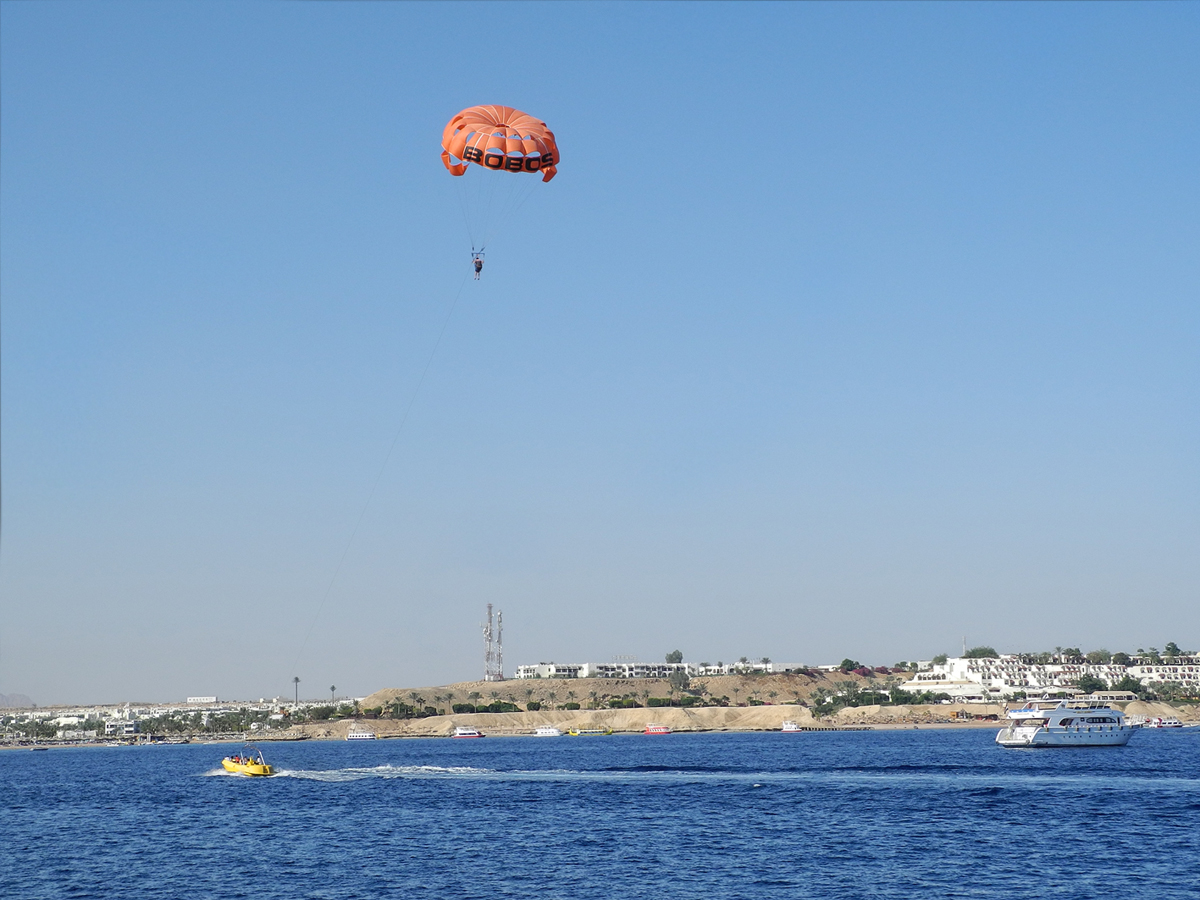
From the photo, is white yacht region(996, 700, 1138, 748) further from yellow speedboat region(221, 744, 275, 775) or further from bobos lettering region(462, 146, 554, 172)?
bobos lettering region(462, 146, 554, 172)

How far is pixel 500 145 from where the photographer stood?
69938 millimetres

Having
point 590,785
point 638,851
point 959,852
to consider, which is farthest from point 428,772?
point 959,852

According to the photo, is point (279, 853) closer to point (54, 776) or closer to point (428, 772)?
point (428, 772)

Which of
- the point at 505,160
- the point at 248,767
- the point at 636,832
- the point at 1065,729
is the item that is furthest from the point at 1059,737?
the point at 505,160

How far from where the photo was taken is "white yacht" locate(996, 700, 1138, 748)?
140375 millimetres

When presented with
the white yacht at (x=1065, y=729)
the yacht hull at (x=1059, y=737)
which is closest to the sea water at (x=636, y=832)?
the yacht hull at (x=1059, y=737)

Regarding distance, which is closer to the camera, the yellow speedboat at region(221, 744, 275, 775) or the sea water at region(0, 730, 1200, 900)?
the sea water at region(0, 730, 1200, 900)

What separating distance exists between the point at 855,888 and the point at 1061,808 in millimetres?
30811

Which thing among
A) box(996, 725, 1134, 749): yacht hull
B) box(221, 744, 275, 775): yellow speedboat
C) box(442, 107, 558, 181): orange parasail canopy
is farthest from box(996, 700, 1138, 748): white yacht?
box(442, 107, 558, 181): orange parasail canopy

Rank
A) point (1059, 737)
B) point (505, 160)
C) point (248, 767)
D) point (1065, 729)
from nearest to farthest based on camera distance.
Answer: point (505, 160)
point (248, 767)
point (1059, 737)
point (1065, 729)

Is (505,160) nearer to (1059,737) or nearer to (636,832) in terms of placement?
(636,832)

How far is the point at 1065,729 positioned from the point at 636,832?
3523 inches

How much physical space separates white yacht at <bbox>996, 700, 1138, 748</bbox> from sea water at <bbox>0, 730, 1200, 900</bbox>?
1770cm

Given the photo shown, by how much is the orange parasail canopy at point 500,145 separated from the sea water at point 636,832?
126ft
